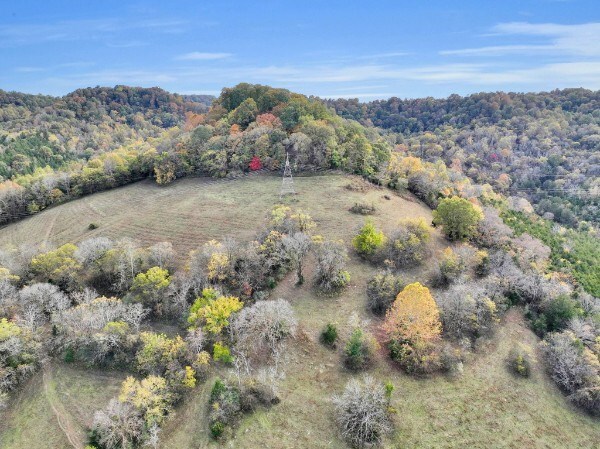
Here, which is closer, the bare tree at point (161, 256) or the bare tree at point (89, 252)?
the bare tree at point (161, 256)

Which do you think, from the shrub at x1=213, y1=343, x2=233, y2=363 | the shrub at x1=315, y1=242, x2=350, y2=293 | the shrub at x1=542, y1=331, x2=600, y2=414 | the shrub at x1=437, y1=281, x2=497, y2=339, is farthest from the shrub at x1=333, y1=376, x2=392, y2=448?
the shrub at x1=542, y1=331, x2=600, y2=414

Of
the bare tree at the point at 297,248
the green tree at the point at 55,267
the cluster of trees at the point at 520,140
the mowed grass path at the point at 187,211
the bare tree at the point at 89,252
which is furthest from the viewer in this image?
the cluster of trees at the point at 520,140

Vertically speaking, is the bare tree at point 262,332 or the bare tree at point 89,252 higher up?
the bare tree at point 89,252

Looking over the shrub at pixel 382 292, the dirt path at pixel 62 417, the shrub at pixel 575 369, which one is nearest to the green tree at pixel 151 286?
the dirt path at pixel 62 417

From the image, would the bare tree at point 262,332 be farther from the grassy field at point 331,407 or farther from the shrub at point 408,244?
the shrub at point 408,244

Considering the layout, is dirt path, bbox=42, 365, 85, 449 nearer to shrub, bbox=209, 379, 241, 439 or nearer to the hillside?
shrub, bbox=209, 379, 241, 439

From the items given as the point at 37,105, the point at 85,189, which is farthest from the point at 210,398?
the point at 37,105
